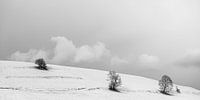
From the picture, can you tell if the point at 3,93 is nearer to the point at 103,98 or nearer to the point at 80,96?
the point at 80,96

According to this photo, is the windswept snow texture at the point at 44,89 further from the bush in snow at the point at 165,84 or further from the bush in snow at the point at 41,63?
the bush in snow at the point at 165,84

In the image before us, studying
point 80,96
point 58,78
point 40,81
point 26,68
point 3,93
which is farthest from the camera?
point 26,68

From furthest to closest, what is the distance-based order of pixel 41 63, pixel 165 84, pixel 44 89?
1. pixel 165 84
2. pixel 41 63
3. pixel 44 89

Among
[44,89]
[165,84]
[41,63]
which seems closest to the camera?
[44,89]

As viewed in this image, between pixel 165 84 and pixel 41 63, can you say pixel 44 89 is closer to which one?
pixel 41 63

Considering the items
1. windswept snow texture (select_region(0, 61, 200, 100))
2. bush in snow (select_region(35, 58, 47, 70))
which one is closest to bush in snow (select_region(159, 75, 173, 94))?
windswept snow texture (select_region(0, 61, 200, 100))

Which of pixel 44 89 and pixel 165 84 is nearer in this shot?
pixel 44 89

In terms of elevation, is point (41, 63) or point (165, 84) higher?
point (41, 63)

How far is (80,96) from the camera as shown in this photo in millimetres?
41031

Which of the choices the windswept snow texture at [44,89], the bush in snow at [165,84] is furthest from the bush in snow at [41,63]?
the bush in snow at [165,84]

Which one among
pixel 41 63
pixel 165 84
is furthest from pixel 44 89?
pixel 165 84

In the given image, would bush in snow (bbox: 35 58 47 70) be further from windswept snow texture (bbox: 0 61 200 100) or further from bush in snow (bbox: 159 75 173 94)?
bush in snow (bbox: 159 75 173 94)

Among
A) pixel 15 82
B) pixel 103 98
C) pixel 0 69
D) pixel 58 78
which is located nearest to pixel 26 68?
pixel 0 69

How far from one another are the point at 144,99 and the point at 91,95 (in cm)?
1282
